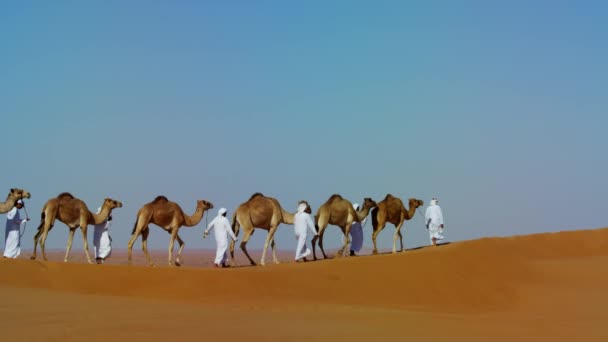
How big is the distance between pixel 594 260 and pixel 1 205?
1776cm

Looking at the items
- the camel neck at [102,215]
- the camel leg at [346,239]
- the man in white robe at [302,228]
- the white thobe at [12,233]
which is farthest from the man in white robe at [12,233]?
the camel leg at [346,239]

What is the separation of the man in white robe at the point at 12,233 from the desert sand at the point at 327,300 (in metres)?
6.52

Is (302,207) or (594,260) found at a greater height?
(302,207)

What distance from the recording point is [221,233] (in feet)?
72.3

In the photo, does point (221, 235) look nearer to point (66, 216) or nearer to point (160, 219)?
point (160, 219)

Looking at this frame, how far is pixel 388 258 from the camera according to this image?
19188 millimetres

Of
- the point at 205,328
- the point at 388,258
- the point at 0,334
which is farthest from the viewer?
the point at 388,258

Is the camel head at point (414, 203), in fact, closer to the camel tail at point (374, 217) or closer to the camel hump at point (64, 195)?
the camel tail at point (374, 217)

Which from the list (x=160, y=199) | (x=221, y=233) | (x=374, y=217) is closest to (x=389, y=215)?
(x=374, y=217)

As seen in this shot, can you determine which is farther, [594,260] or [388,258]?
[594,260]

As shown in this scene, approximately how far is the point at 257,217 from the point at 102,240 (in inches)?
193

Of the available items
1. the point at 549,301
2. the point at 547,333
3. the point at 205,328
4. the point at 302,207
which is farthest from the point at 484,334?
the point at 302,207

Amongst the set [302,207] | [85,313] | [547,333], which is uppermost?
[302,207]

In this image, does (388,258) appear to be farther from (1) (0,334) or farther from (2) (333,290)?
(1) (0,334)
